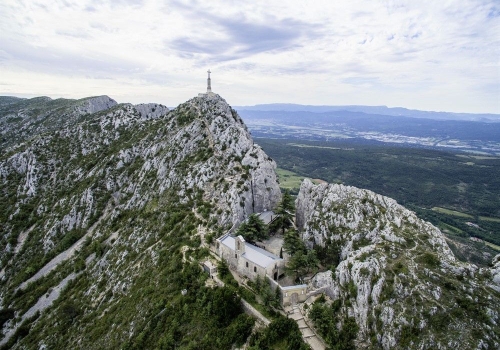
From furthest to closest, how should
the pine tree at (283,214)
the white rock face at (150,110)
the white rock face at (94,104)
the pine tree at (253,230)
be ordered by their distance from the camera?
the white rock face at (94,104), the white rock face at (150,110), the pine tree at (283,214), the pine tree at (253,230)

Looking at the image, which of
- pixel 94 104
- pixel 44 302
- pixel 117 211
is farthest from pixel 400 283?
pixel 94 104

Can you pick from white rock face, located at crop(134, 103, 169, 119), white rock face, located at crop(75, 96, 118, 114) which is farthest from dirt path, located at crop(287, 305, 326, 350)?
white rock face, located at crop(75, 96, 118, 114)

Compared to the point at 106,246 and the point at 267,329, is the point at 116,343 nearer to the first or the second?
the point at 267,329

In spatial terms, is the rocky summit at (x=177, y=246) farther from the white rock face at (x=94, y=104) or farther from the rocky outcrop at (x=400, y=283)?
the white rock face at (x=94, y=104)

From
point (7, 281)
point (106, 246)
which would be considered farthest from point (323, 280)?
point (7, 281)

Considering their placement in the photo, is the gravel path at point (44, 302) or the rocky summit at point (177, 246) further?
the gravel path at point (44, 302)

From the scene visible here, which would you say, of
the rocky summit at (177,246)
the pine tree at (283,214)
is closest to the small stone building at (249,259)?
the rocky summit at (177,246)

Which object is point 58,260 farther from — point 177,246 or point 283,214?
point 283,214
